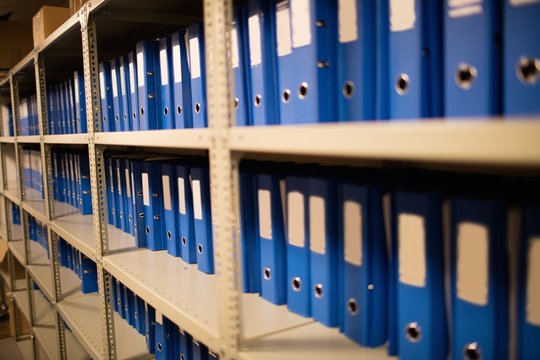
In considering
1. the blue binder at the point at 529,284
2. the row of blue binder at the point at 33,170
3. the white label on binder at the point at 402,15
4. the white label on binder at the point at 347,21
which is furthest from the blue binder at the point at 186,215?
the row of blue binder at the point at 33,170

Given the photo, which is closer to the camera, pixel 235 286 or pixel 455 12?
pixel 455 12

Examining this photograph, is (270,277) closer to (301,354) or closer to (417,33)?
(301,354)

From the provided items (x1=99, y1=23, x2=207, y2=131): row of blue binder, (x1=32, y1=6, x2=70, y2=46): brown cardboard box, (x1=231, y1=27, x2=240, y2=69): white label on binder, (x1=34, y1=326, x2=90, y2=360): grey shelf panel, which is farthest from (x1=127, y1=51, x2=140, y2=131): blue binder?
(x1=34, y1=326, x2=90, y2=360): grey shelf panel

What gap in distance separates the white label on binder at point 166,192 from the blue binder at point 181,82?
0.22 meters

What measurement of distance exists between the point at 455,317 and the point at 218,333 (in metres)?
0.45

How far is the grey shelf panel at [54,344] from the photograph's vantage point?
7.92 feet

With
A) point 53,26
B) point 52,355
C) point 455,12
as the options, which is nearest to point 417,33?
point 455,12

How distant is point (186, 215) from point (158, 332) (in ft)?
1.51

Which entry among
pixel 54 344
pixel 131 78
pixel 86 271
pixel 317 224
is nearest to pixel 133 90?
pixel 131 78

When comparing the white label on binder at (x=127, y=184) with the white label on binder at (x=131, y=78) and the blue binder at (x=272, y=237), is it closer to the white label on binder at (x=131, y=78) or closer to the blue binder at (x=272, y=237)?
the white label on binder at (x=131, y=78)

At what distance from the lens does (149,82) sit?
143 centimetres

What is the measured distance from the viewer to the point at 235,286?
861 mm

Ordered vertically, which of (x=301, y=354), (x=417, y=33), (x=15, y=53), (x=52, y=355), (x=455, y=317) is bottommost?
(x=52, y=355)

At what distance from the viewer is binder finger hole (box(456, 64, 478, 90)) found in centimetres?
59
